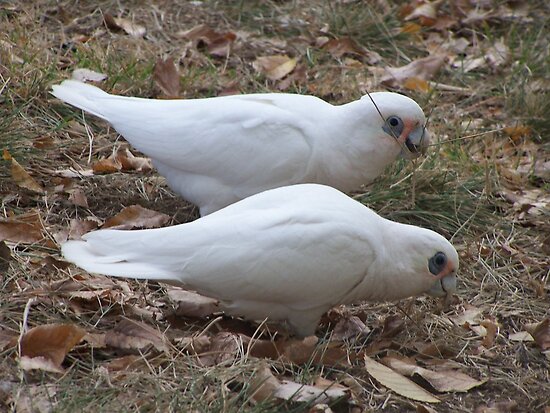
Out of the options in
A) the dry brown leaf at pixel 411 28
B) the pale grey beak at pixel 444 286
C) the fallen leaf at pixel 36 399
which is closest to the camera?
the fallen leaf at pixel 36 399

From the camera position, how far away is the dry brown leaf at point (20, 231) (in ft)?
12.8

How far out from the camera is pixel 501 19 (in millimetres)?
7227

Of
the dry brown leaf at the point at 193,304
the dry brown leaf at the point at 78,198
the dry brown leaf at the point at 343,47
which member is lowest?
the dry brown leaf at the point at 343,47

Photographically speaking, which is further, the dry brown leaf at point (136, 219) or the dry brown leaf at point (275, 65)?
the dry brown leaf at point (275, 65)

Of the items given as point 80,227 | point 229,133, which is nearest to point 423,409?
point 229,133

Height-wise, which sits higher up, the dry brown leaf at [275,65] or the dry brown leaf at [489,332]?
the dry brown leaf at [489,332]

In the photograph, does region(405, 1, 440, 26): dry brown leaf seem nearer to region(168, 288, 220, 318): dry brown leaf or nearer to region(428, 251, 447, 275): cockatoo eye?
region(428, 251, 447, 275): cockatoo eye

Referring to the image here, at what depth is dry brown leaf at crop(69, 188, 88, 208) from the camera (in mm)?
4363

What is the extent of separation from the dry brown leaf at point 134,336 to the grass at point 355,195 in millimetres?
36

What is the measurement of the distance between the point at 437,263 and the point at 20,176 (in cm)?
196

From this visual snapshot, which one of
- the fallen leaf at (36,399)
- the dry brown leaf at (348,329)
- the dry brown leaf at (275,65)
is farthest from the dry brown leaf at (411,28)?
the fallen leaf at (36,399)

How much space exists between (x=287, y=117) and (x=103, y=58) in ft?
5.67

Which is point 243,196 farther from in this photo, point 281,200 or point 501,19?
point 501,19

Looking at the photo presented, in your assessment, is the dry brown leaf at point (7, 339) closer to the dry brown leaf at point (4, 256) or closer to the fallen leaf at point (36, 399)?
the fallen leaf at point (36, 399)
